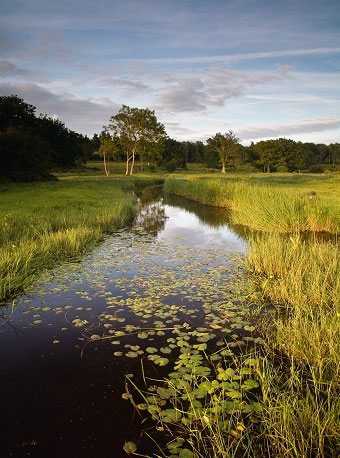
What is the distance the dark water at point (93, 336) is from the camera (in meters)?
4.77

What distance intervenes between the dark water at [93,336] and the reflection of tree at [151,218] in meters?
6.06

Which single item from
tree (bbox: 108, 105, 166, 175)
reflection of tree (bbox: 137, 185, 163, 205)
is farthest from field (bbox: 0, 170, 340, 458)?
tree (bbox: 108, 105, 166, 175)

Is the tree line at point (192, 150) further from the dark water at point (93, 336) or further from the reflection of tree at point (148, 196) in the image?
the dark water at point (93, 336)

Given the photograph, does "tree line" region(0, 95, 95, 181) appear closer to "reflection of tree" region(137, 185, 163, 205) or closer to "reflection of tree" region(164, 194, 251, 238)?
"reflection of tree" region(137, 185, 163, 205)

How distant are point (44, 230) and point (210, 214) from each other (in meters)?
13.9

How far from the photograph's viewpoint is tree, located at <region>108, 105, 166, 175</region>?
252 feet

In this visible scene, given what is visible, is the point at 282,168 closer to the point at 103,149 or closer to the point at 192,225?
the point at 103,149

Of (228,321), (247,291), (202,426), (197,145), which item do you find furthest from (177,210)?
(197,145)

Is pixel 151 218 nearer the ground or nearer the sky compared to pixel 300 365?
nearer the ground

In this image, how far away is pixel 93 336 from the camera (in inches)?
283

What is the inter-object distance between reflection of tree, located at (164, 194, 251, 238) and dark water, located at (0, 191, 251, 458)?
5.75 metres

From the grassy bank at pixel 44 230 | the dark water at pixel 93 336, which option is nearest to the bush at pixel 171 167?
the grassy bank at pixel 44 230

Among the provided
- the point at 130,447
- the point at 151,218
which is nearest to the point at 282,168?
the point at 151,218

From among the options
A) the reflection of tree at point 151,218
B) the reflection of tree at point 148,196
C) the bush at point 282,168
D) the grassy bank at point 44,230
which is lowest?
the reflection of tree at point 148,196
